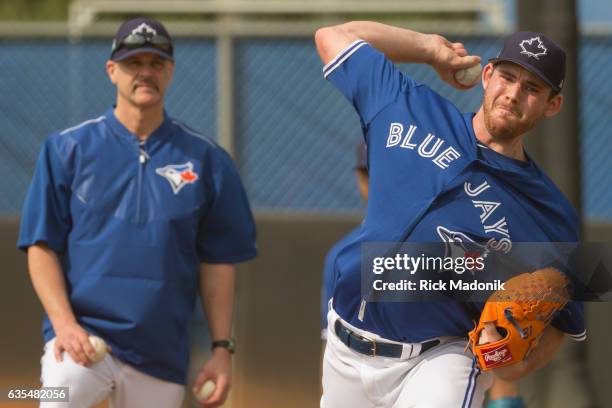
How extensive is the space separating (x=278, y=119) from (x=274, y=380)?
6.28 ft

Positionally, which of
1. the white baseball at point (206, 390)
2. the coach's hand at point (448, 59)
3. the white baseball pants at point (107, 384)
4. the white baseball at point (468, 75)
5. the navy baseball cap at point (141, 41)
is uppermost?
the navy baseball cap at point (141, 41)

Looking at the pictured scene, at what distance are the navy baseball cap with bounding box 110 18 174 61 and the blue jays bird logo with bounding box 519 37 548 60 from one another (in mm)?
1647

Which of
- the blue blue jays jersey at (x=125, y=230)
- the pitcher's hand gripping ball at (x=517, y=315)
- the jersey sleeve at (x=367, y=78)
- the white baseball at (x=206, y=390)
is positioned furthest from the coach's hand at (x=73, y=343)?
the pitcher's hand gripping ball at (x=517, y=315)

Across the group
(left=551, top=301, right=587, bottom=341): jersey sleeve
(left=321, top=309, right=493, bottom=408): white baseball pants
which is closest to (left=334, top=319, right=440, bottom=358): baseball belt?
(left=321, top=309, right=493, bottom=408): white baseball pants

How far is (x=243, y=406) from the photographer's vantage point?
807cm

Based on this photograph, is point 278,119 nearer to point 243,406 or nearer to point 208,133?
point 208,133

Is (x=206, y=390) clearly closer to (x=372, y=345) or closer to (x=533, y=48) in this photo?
(x=372, y=345)

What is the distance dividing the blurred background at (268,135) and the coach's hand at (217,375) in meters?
2.92

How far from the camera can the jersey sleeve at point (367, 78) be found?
446 cm

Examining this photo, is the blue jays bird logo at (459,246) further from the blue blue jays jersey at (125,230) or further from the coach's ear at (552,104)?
the blue blue jays jersey at (125,230)

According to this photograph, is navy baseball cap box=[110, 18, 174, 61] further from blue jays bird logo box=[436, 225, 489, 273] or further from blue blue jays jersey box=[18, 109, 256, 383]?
blue jays bird logo box=[436, 225, 489, 273]

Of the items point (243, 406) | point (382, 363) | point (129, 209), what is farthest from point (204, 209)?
point (243, 406)

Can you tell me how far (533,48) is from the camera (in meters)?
4.30

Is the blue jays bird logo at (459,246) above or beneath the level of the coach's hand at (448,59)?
beneath
